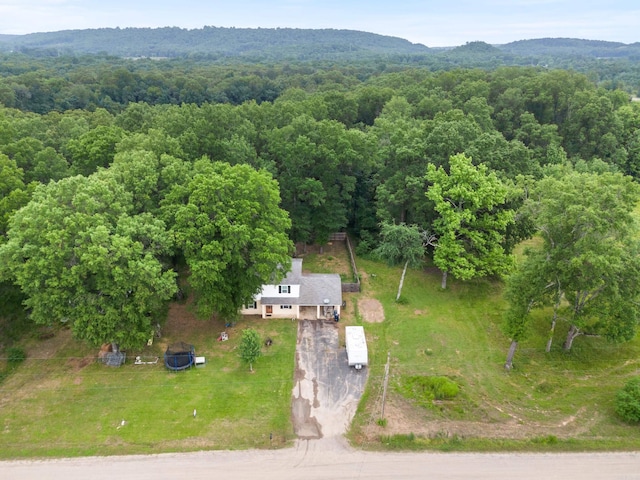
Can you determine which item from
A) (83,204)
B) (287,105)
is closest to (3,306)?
(83,204)

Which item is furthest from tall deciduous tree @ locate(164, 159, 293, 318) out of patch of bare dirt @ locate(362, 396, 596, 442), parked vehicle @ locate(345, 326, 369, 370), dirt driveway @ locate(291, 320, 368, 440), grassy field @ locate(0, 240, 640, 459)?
patch of bare dirt @ locate(362, 396, 596, 442)

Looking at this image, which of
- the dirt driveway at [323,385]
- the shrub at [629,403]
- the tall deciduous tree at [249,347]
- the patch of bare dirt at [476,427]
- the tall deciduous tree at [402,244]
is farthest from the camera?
the tall deciduous tree at [402,244]

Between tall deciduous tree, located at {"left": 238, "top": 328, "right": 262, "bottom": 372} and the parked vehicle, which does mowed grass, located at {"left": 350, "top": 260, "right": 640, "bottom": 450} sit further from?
tall deciduous tree, located at {"left": 238, "top": 328, "right": 262, "bottom": 372}

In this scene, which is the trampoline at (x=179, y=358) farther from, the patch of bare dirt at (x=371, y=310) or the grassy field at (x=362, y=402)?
the patch of bare dirt at (x=371, y=310)

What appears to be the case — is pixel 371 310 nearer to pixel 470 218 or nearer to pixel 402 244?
pixel 402 244

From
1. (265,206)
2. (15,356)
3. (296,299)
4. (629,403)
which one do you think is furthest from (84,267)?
(629,403)

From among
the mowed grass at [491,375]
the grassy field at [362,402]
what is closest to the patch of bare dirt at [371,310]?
the mowed grass at [491,375]
